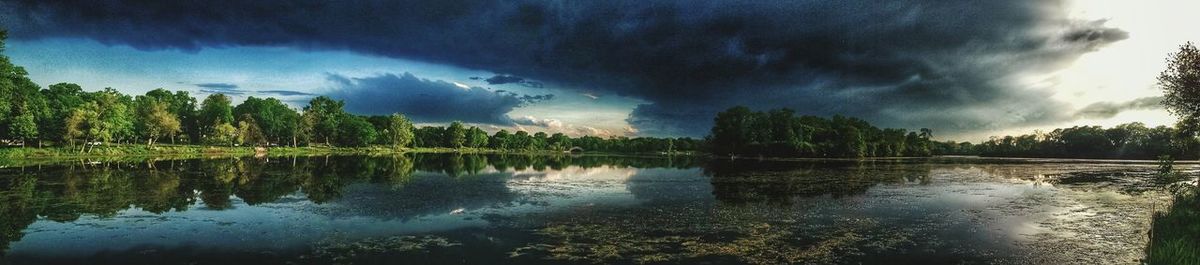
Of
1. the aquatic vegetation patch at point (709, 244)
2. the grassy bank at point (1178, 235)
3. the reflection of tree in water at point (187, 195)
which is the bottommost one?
the aquatic vegetation patch at point (709, 244)

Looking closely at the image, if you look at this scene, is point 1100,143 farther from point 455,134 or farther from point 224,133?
point 224,133

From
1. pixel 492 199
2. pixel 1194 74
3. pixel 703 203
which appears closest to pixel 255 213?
pixel 492 199

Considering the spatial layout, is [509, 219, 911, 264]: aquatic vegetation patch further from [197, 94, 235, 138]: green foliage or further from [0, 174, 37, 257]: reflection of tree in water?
[197, 94, 235, 138]: green foliage

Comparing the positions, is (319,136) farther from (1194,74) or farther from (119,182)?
(1194,74)

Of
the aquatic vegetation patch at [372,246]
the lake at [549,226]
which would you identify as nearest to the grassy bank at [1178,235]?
the lake at [549,226]

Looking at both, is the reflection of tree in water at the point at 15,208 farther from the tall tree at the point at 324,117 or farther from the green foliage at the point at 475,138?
the green foliage at the point at 475,138

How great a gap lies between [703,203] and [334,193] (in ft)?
59.2

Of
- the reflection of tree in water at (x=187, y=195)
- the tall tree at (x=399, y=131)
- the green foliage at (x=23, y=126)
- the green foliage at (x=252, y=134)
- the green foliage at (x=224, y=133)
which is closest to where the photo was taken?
the reflection of tree in water at (x=187, y=195)

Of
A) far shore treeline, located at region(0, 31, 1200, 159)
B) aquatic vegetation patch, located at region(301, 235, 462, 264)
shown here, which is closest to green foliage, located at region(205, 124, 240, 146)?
far shore treeline, located at region(0, 31, 1200, 159)

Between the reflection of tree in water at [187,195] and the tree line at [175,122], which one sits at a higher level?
the tree line at [175,122]

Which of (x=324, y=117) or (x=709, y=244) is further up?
(x=324, y=117)

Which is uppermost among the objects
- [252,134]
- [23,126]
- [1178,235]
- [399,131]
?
[399,131]

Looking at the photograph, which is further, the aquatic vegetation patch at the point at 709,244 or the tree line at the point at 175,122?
the tree line at the point at 175,122

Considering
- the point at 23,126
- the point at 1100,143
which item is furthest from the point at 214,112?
the point at 1100,143
